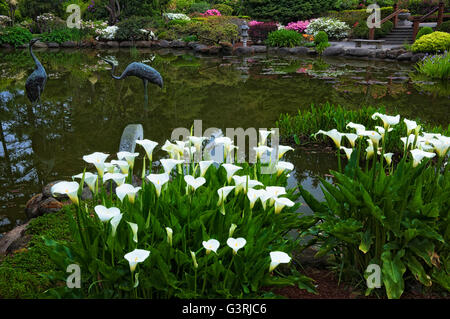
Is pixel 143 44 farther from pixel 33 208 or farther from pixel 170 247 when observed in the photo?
pixel 170 247

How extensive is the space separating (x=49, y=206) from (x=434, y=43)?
14.6 m

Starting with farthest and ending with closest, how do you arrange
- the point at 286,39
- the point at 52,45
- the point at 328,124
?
the point at 52,45 < the point at 286,39 < the point at 328,124

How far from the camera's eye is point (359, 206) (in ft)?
6.34

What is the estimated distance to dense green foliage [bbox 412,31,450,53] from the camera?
44.1 ft

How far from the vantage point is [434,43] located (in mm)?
13562

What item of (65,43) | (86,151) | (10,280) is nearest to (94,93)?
(86,151)

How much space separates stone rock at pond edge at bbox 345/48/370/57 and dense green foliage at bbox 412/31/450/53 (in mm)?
2169

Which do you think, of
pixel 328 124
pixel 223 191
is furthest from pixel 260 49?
pixel 223 191

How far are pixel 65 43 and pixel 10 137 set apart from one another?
675 inches

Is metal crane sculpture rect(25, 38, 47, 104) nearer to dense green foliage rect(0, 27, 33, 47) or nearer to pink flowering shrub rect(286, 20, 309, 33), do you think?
dense green foliage rect(0, 27, 33, 47)

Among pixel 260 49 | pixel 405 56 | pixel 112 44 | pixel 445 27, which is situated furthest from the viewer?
pixel 112 44

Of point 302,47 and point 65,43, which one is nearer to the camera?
point 302,47

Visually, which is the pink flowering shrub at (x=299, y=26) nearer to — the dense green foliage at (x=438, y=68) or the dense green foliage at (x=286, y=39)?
the dense green foliage at (x=286, y=39)

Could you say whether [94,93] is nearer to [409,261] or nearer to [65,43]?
[409,261]
